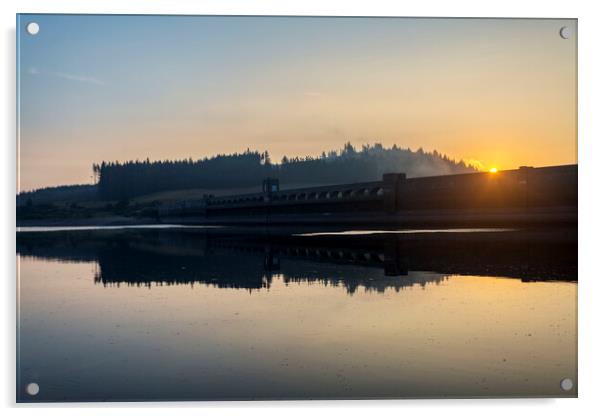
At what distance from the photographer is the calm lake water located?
4520mm

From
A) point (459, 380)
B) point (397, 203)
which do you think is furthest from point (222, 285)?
point (459, 380)

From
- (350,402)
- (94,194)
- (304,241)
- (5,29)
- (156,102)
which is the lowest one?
(350,402)

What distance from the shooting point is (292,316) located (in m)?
4.82

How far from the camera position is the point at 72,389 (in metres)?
4.53

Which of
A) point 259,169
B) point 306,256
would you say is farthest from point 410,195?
point 259,169

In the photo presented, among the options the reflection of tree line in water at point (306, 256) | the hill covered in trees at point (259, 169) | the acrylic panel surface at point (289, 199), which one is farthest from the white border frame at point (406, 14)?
the hill covered in trees at point (259, 169)

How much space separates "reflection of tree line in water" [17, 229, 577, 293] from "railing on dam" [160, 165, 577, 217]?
9.6 inches

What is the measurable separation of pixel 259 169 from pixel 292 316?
3.66ft

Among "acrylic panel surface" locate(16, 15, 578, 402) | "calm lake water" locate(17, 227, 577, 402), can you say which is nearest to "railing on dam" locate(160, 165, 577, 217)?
"acrylic panel surface" locate(16, 15, 578, 402)

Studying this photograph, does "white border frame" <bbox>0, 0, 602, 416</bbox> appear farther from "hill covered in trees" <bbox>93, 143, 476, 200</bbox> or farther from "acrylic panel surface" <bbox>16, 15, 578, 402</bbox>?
"hill covered in trees" <bbox>93, 143, 476, 200</bbox>

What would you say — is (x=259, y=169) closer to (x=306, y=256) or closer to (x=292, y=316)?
(x=306, y=256)

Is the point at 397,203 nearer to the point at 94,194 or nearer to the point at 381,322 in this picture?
the point at 381,322

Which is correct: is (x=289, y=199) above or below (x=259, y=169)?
below
